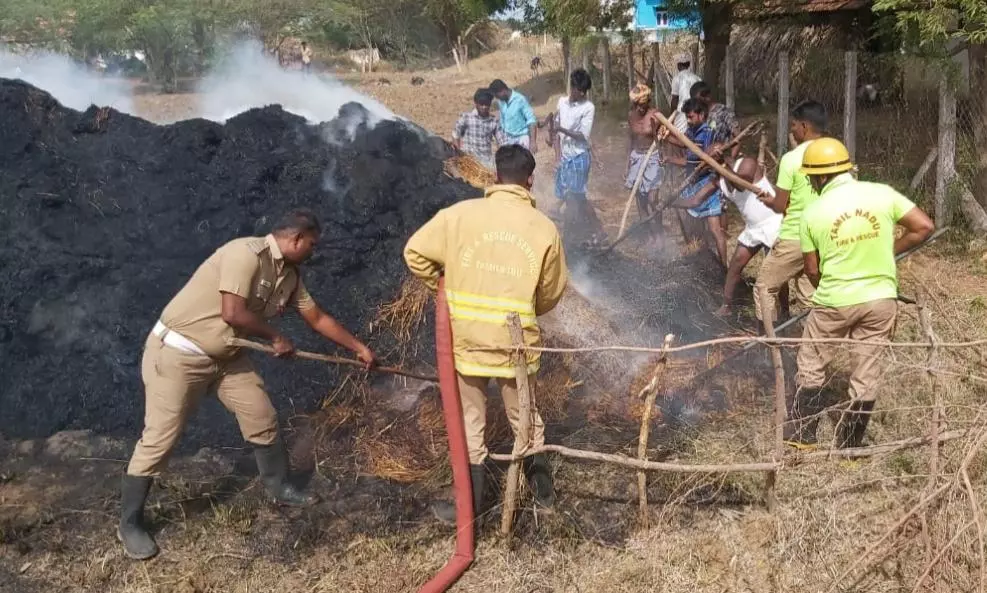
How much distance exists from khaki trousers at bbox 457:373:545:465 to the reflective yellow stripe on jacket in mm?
323

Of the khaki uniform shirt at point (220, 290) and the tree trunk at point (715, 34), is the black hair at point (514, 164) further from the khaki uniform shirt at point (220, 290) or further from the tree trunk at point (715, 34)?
the tree trunk at point (715, 34)

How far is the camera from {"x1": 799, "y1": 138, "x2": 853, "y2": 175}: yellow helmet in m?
3.93

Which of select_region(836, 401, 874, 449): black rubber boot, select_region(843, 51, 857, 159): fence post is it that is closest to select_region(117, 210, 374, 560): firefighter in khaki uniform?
select_region(836, 401, 874, 449): black rubber boot

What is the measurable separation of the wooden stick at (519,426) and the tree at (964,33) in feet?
17.5

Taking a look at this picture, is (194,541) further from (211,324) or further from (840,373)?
(840,373)

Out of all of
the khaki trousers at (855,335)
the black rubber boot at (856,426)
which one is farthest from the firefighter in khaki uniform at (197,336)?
the black rubber boot at (856,426)

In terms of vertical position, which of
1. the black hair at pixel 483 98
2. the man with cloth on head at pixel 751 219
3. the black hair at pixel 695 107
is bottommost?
the man with cloth on head at pixel 751 219

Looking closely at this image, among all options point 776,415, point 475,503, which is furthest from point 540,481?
point 776,415

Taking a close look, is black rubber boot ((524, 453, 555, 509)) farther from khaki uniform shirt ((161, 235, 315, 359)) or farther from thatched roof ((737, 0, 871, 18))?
thatched roof ((737, 0, 871, 18))

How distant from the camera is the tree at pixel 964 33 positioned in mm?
6422

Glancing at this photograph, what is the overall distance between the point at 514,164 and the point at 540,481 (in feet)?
5.20

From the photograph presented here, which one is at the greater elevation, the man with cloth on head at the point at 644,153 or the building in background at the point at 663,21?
the building in background at the point at 663,21

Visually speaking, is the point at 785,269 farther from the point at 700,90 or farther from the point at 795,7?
the point at 795,7

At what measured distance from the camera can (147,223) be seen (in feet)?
17.9
